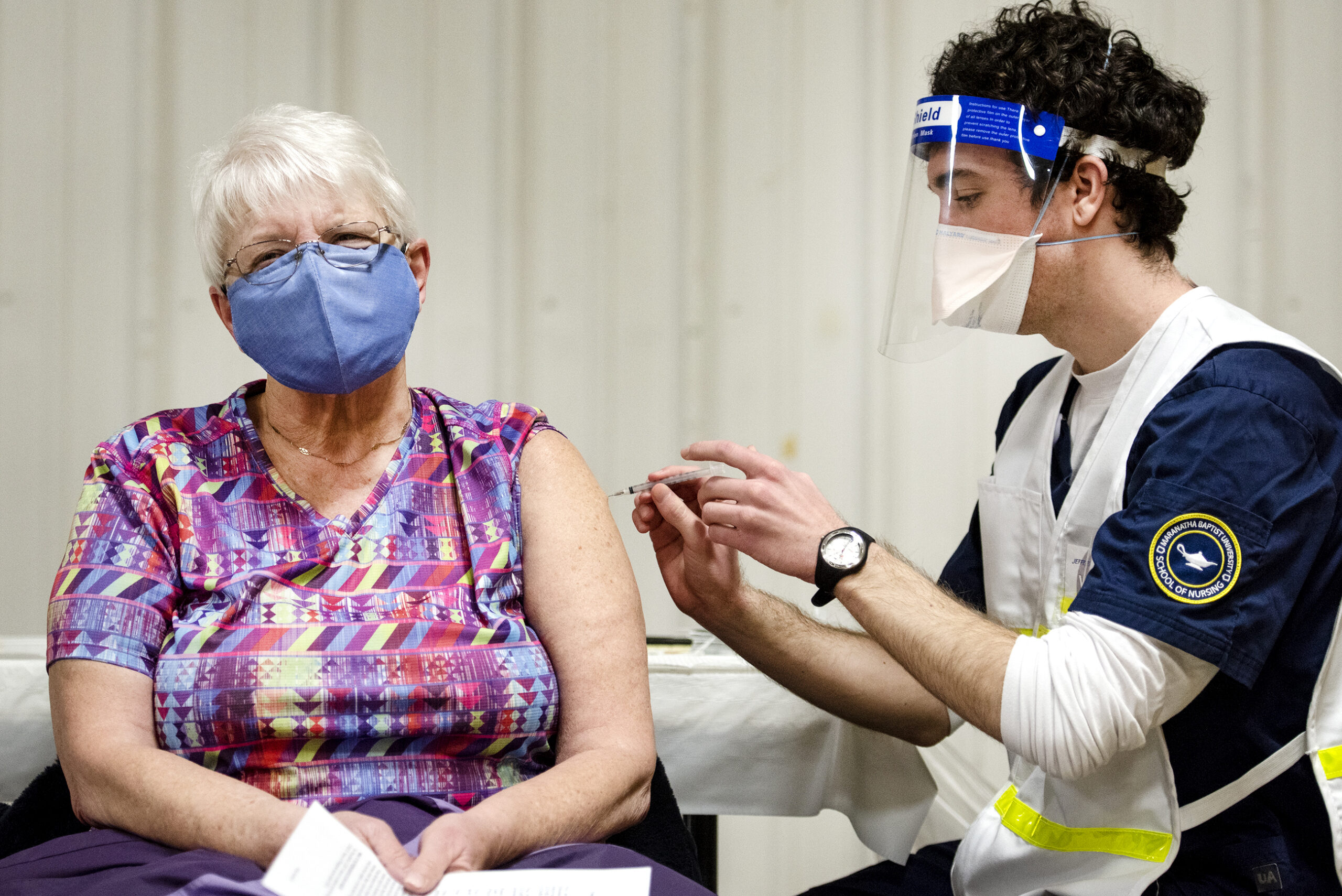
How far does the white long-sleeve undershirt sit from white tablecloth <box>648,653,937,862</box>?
59 cm

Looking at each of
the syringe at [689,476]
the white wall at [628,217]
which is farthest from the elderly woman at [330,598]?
the white wall at [628,217]

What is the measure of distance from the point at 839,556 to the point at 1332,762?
65 cm

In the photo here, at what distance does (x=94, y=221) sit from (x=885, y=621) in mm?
→ 2528

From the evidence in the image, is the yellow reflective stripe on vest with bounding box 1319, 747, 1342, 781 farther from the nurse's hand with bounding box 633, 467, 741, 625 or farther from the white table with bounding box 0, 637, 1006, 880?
the nurse's hand with bounding box 633, 467, 741, 625

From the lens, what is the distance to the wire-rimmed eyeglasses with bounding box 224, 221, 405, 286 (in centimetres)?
133

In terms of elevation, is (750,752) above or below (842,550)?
below

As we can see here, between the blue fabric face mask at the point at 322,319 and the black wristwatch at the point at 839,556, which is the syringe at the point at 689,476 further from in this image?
the blue fabric face mask at the point at 322,319

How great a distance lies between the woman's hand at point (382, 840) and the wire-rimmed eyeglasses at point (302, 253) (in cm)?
69

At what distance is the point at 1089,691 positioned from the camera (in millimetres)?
1188

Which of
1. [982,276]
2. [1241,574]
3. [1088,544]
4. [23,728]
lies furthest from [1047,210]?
[23,728]

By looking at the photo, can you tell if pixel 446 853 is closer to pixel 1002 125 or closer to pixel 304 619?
pixel 304 619

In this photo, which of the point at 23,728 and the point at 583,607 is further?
the point at 23,728

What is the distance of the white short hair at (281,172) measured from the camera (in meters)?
1.36

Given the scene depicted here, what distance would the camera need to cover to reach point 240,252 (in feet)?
4.50
